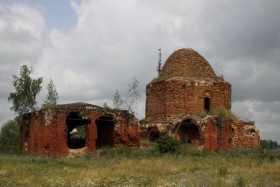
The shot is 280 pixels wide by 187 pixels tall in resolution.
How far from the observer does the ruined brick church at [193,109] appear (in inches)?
1156

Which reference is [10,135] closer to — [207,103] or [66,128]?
[66,128]

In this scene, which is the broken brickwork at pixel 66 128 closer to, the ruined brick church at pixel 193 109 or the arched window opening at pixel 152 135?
the ruined brick church at pixel 193 109

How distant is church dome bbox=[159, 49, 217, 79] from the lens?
32812mm

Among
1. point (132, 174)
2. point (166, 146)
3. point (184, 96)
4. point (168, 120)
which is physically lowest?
point (132, 174)

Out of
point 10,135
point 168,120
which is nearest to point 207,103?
point 168,120

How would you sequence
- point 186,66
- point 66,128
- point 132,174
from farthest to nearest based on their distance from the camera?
point 186,66, point 66,128, point 132,174

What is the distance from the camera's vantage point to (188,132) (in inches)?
1230

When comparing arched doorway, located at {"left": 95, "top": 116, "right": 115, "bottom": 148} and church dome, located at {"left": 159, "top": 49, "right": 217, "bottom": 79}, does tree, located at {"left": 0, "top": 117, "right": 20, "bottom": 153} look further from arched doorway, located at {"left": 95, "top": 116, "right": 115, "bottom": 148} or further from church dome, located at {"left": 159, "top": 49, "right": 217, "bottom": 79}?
church dome, located at {"left": 159, "top": 49, "right": 217, "bottom": 79}

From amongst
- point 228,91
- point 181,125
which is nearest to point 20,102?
point 181,125

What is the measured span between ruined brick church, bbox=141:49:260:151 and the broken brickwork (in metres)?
4.05

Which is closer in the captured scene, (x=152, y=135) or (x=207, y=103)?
(x=152, y=135)

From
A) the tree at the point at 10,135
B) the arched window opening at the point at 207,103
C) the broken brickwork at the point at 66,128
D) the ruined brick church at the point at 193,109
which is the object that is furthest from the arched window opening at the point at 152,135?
the tree at the point at 10,135

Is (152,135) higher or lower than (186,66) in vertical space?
lower

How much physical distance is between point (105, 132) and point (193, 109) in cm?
698
